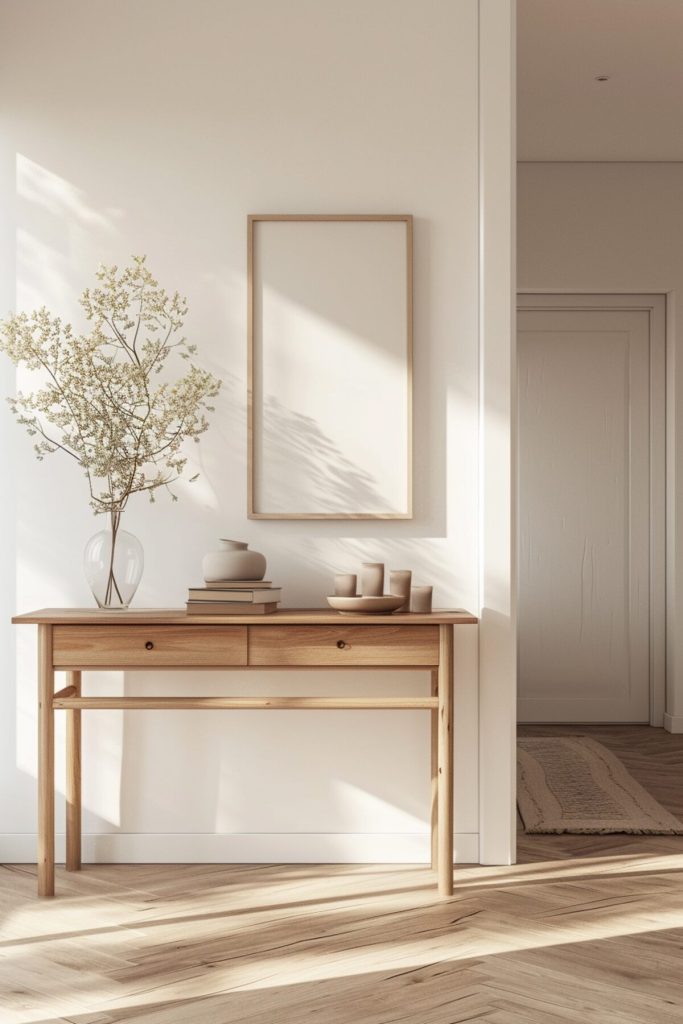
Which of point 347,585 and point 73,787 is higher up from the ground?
point 347,585

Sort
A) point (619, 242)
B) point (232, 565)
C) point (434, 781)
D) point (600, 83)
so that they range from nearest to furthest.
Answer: point (232, 565) → point (434, 781) → point (600, 83) → point (619, 242)

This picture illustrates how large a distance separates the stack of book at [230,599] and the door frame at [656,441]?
313 centimetres

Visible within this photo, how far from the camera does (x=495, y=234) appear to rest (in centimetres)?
310

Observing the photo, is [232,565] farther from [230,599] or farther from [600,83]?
[600,83]

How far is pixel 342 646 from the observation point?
→ 2797 millimetres

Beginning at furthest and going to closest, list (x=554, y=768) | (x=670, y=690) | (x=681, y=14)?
(x=670, y=690)
(x=554, y=768)
(x=681, y=14)

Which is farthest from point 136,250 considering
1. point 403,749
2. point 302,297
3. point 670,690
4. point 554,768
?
point 670,690

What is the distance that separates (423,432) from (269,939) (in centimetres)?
149

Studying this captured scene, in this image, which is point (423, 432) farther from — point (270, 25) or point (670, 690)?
point (670, 690)

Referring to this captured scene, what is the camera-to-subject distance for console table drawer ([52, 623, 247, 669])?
279 centimetres

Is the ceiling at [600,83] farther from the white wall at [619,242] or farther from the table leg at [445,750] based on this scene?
the table leg at [445,750]

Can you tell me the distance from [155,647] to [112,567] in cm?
30

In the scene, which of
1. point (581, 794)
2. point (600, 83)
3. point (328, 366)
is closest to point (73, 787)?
point (328, 366)

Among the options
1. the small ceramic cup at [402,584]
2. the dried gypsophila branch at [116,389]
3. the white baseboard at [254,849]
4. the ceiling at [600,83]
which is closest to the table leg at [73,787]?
the white baseboard at [254,849]
